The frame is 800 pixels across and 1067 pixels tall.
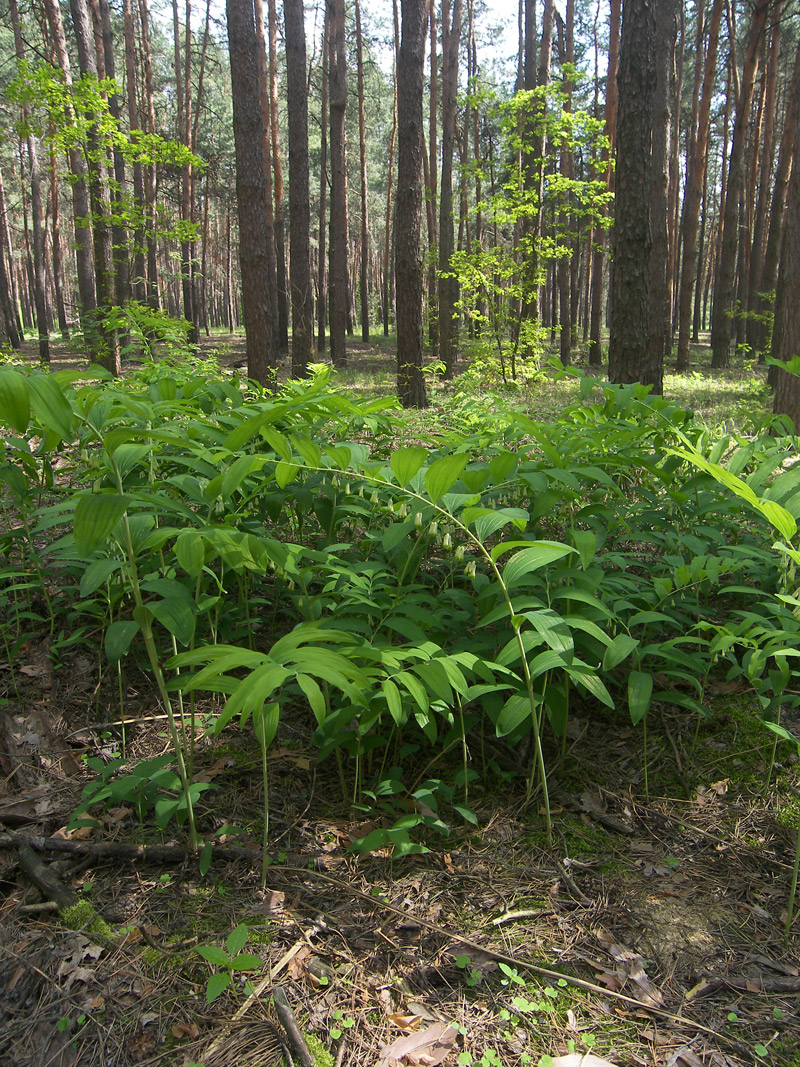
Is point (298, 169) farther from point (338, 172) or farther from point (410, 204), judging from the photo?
point (410, 204)

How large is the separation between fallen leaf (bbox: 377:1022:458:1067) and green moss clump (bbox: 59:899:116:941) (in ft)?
2.24

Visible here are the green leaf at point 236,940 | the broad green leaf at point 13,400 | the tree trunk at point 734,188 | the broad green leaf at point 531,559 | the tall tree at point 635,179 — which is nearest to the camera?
the broad green leaf at point 13,400

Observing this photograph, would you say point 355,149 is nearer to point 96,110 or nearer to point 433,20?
point 433,20

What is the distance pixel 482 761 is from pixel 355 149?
33.8 m

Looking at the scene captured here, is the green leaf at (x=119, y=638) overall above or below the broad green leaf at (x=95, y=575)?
below

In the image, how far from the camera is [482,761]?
217 centimetres

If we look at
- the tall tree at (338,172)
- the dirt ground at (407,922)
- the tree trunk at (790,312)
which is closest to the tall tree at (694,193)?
the tall tree at (338,172)

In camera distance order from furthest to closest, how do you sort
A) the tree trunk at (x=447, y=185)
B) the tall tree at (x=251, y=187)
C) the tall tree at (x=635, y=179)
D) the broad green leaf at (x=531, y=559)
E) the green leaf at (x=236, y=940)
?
the tree trunk at (x=447, y=185)
the tall tree at (x=251, y=187)
the tall tree at (x=635, y=179)
the broad green leaf at (x=531, y=559)
the green leaf at (x=236, y=940)

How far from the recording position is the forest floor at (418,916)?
4.37ft

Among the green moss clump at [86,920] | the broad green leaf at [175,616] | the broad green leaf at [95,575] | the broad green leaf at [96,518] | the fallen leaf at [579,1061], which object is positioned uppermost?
the broad green leaf at [96,518]

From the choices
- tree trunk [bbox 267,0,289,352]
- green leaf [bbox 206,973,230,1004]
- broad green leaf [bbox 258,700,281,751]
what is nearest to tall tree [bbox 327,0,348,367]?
tree trunk [bbox 267,0,289,352]

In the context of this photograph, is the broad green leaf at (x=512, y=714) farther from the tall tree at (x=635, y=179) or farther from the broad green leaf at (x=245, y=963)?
the tall tree at (x=635, y=179)

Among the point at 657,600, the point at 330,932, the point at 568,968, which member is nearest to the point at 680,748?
the point at 657,600

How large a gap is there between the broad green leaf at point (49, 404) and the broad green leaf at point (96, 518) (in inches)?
5.9
